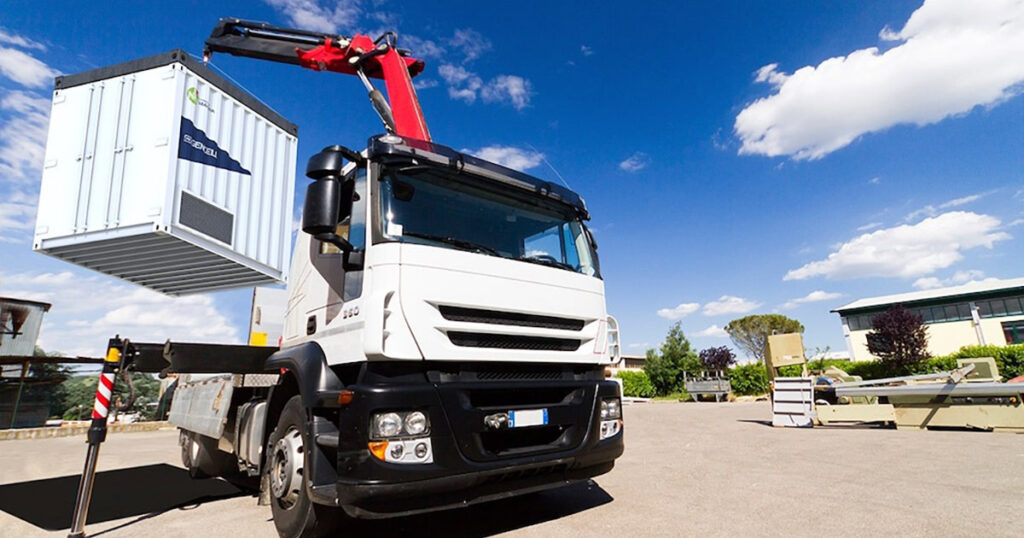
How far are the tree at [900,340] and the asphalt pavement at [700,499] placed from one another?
74.6ft

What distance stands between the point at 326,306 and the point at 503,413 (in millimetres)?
1478

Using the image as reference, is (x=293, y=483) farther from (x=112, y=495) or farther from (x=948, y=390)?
(x=948, y=390)

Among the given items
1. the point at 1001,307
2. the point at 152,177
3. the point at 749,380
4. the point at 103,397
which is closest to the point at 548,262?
the point at 103,397

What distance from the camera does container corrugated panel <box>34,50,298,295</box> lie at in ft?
17.7

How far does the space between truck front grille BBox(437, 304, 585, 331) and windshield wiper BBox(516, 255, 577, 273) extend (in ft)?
1.37

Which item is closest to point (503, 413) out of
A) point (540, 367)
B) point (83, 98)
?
point (540, 367)

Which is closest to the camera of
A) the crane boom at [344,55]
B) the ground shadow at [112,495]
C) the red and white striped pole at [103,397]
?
the red and white striped pole at [103,397]

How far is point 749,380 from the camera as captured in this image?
24.8 metres

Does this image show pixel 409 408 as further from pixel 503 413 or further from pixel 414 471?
pixel 503 413

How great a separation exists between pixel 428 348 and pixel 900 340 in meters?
31.9

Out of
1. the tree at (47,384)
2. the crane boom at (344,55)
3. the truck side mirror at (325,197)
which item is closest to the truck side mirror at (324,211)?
the truck side mirror at (325,197)

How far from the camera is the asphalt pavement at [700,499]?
3266 millimetres

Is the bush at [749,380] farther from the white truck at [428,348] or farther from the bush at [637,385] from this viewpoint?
the white truck at [428,348]

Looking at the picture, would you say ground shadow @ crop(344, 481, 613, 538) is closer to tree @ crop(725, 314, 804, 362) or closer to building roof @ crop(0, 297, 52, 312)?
building roof @ crop(0, 297, 52, 312)
